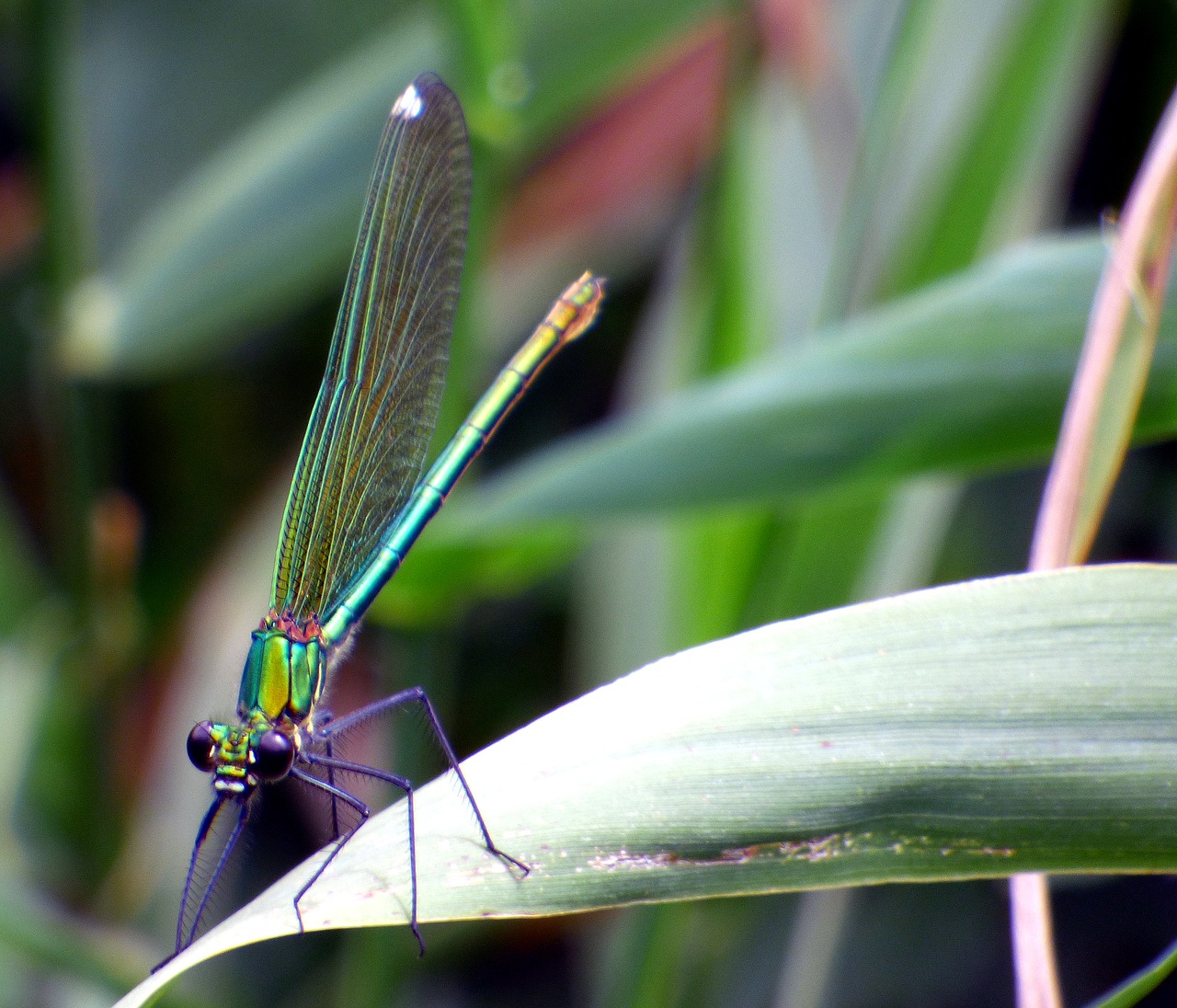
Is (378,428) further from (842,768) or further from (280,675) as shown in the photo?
(842,768)

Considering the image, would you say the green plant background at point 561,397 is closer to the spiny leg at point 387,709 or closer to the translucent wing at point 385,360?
the translucent wing at point 385,360

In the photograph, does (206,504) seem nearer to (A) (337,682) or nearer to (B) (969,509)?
(A) (337,682)

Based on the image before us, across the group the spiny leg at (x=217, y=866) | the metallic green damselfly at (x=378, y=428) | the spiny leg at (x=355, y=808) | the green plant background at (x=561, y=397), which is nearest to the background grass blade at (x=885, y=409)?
the green plant background at (x=561, y=397)

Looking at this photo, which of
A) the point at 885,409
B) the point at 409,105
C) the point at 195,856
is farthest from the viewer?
the point at 409,105

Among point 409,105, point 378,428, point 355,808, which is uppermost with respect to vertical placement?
point 409,105

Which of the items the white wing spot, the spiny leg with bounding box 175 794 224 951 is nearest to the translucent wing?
the white wing spot

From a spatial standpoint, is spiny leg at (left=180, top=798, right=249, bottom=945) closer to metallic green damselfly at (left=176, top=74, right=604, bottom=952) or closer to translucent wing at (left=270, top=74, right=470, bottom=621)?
metallic green damselfly at (left=176, top=74, right=604, bottom=952)

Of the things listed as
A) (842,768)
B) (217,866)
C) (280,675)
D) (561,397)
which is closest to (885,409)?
(842,768)
